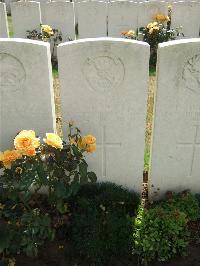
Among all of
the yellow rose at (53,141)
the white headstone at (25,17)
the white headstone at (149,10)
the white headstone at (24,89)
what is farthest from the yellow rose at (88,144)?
the white headstone at (149,10)

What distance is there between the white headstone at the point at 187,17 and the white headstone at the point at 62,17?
2249 mm

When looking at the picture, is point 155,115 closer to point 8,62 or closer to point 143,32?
point 8,62

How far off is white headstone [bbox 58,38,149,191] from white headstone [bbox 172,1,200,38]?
550 cm

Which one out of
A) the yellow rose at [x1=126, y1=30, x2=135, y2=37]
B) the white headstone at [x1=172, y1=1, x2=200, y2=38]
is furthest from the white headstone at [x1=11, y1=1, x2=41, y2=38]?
the white headstone at [x1=172, y1=1, x2=200, y2=38]

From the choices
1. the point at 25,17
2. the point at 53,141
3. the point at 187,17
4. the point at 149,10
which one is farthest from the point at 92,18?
the point at 53,141

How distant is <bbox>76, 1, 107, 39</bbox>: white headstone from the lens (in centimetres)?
832

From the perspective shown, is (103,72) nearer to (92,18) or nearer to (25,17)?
(25,17)

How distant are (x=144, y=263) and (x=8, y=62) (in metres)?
2.13

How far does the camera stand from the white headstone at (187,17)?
830cm

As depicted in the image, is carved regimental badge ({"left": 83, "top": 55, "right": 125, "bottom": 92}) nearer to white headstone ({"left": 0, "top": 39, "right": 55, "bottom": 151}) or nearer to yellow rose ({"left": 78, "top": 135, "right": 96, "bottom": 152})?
white headstone ({"left": 0, "top": 39, "right": 55, "bottom": 151})

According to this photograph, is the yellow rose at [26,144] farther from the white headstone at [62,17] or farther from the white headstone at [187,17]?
the white headstone at [187,17]

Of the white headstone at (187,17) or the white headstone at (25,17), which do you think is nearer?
the white headstone at (25,17)

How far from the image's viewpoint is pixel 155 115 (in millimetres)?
3594

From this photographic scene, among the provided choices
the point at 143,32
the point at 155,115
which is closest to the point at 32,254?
the point at 155,115
